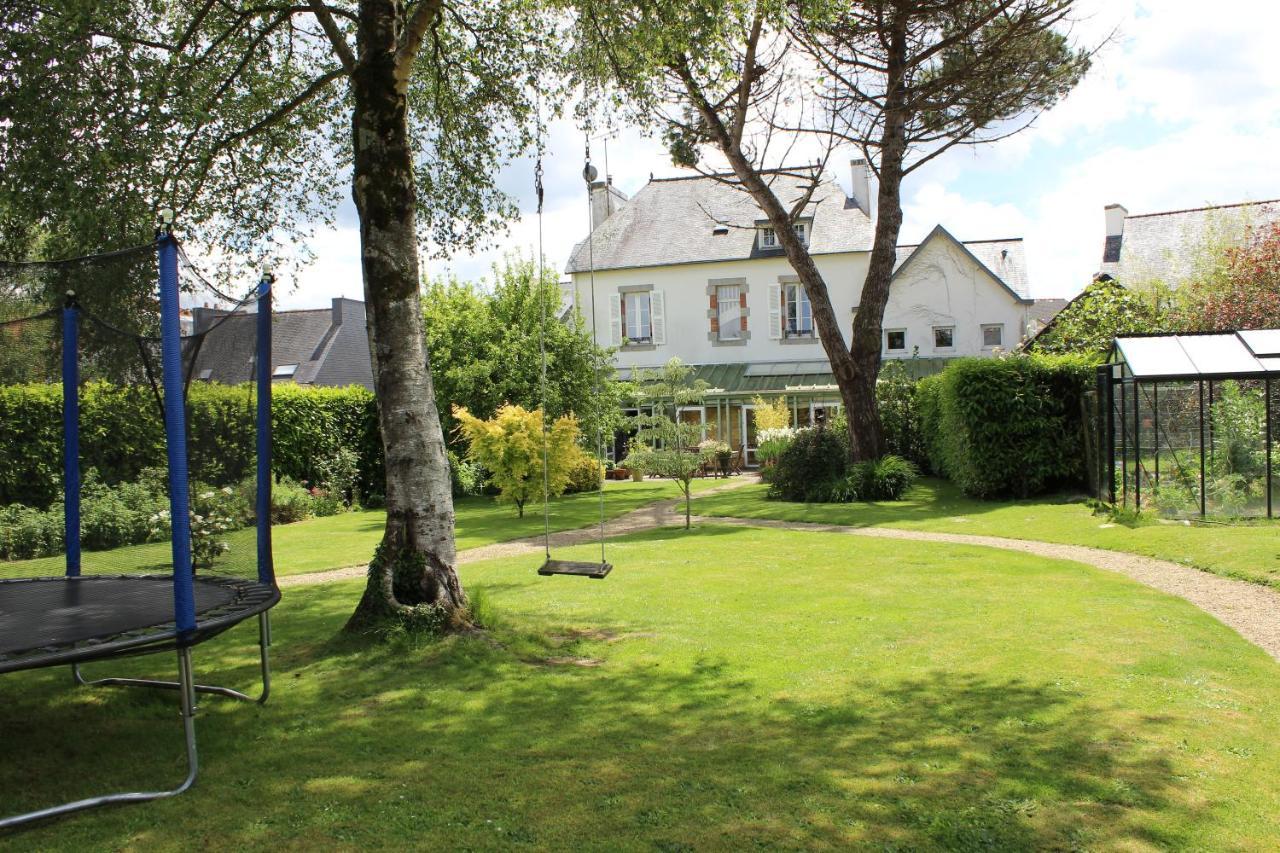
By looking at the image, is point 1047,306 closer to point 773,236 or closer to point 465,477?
point 773,236

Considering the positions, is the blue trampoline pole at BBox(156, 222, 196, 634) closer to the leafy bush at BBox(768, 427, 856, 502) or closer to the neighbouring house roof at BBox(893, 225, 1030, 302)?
the leafy bush at BBox(768, 427, 856, 502)

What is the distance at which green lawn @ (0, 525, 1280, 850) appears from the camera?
11.9ft

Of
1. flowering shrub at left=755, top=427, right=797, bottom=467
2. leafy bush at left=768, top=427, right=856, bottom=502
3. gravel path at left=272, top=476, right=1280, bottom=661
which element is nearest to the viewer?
gravel path at left=272, top=476, right=1280, bottom=661

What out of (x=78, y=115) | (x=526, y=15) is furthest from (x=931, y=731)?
(x=526, y=15)

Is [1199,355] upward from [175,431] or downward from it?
upward

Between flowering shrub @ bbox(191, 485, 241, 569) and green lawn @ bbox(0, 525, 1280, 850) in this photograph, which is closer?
green lawn @ bbox(0, 525, 1280, 850)

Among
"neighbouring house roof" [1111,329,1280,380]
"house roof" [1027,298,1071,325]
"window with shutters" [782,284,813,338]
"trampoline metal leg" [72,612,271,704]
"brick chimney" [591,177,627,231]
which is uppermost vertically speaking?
"brick chimney" [591,177,627,231]

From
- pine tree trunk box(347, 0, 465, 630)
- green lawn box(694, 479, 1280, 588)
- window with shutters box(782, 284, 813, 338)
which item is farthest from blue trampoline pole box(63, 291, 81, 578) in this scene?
window with shutters box(782, 284, 813, 338)

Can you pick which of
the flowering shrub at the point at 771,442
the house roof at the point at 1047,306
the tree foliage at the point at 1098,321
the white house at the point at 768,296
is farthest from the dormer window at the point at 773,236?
the house roof at the point at 1047,306

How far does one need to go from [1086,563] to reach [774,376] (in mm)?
21766

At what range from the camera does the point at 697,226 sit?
1356 inches

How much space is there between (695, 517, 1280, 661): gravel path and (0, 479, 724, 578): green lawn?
5824mm

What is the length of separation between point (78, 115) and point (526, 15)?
477cm

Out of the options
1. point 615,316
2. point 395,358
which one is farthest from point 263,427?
point 615,316
